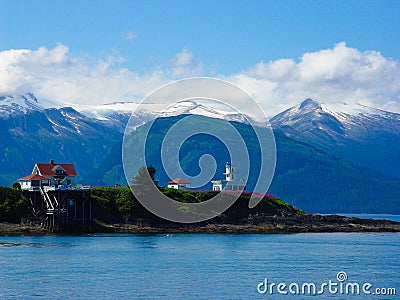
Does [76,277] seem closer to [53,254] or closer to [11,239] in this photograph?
[53,254]

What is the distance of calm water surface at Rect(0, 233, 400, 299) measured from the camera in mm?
63312

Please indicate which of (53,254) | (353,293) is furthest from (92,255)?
(353,293)

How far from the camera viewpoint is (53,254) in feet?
290

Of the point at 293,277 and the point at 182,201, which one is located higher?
the point at 182,201

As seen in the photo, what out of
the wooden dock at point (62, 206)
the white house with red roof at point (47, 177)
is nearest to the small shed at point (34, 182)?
the white house with red roof at point (47, 177)

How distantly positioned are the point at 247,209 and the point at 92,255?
52874 millimetres

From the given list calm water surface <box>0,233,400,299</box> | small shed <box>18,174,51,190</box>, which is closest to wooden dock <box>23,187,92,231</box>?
small shed <box>18,174,51,190</box>

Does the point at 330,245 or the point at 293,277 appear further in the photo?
the point at 330,245

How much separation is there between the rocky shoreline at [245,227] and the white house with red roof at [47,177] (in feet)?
32.2

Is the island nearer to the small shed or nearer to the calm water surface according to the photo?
the small shed

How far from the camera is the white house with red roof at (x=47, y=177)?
12848cm
